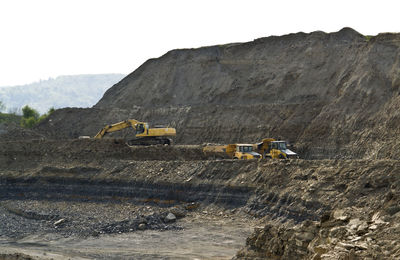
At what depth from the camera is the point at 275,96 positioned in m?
36.7

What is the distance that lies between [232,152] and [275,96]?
34.9ft

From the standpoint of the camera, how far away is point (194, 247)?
1655 centimetres

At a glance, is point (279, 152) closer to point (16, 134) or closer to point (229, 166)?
point (229, 166)

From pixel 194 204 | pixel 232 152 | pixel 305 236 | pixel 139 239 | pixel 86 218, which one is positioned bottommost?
pixel 86 218

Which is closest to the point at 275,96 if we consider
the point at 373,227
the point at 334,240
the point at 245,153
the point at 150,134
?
the point at 150,134

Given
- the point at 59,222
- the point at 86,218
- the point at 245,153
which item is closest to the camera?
the point at 59,222

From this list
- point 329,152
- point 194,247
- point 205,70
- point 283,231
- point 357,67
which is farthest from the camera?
point 205,70

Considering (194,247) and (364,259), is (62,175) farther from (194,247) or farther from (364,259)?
(364,259)

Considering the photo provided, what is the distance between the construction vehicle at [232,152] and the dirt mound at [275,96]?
4.89 metres

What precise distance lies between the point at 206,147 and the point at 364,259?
69.6 feet

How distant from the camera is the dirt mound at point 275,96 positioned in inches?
1141

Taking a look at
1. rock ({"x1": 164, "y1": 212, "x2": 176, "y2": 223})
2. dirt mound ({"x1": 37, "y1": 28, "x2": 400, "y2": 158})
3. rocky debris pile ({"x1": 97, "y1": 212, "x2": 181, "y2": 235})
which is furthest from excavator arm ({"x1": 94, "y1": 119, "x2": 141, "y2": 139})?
rocky debris pile ({"x1": 97, "y1": 212, "x2": 181, "y2": 235})

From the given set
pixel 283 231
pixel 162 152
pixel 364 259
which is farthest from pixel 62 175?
pixel 364 259

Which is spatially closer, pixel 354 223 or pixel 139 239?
pixel 354 223
